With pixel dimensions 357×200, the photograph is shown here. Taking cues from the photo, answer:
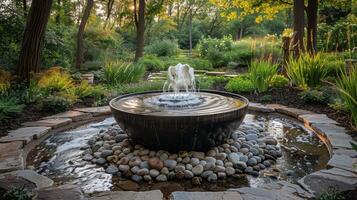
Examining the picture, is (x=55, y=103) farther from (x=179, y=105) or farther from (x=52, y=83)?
(x=179, y=105)

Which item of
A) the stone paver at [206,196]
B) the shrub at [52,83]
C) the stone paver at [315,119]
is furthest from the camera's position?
the shrub at [52,83]

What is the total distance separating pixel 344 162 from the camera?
3398mm

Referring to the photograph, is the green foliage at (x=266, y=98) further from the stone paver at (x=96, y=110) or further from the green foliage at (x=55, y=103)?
the green foliage at (x=55, y=103)

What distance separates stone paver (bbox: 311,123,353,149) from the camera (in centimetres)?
394

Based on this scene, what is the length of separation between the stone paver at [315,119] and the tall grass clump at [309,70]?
1.62 meters

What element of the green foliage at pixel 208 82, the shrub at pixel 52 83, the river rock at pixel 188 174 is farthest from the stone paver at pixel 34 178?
the green foliage at pixel 208 82

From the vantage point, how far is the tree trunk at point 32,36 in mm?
6895

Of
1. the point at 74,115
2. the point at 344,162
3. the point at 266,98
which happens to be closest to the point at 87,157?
the point at 74,115

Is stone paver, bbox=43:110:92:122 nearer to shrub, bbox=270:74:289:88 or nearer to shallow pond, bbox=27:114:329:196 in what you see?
shallow pond, bbox=27:114:329:196

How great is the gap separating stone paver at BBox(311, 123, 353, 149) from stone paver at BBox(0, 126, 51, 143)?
12.7 ft

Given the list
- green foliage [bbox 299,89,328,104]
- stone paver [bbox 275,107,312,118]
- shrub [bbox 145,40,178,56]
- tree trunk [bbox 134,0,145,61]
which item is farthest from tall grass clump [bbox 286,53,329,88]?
shrub [bbox 145,40,178,56]

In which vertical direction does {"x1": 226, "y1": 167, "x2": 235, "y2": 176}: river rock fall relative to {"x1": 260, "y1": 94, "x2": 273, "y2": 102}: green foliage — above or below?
below

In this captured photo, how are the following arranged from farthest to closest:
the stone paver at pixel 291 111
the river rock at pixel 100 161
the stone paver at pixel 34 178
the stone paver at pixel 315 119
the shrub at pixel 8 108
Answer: the stone paver at pixel 291 111
the shrub at pixel 8 108
the stone paver at pixel 315 119
the river rock at pixel 100 161
the stone paver at pixel 34 178

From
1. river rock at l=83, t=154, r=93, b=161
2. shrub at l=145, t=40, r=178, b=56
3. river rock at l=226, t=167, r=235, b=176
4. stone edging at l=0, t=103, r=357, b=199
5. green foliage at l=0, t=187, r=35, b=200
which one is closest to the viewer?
green foliage at l=0, t=187, r=35, b=200
